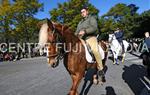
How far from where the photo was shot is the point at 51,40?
7.27 m

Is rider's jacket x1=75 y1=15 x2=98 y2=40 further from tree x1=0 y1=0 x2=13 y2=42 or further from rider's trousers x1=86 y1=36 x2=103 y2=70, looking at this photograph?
tree x1=0 y1=0 x2=13 y2=42

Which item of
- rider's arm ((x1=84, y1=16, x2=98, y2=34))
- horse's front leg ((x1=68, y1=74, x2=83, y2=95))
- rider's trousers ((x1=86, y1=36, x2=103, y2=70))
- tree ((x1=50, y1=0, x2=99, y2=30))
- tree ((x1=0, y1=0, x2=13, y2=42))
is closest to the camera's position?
horse's front leg ((x1=68, y1=74, x2=83, y2=95))

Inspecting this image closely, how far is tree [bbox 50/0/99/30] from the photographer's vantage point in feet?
171

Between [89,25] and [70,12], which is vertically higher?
[70,12]

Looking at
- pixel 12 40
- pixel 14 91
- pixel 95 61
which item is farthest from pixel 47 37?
pixel 12 40

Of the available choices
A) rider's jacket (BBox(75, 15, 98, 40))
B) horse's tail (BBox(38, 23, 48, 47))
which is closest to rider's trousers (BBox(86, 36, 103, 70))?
rider's jacket (BBox(75, 15, 98, 40))

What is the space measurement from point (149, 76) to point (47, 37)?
6.49 metres

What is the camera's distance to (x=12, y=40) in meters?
45.8

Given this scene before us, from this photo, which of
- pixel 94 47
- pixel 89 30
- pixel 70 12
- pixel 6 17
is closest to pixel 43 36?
pixel 89 30

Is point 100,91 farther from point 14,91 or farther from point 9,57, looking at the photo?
point 9,57

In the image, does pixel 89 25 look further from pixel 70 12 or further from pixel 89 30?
pixel 70 12

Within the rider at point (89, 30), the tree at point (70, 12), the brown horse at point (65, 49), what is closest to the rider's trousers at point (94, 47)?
the rider at point (89, 30)

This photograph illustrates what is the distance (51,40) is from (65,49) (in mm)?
847

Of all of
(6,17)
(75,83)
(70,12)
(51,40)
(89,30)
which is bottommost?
(75,83)
